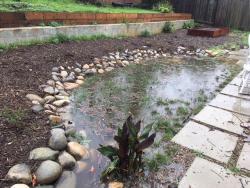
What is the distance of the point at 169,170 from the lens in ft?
8.25

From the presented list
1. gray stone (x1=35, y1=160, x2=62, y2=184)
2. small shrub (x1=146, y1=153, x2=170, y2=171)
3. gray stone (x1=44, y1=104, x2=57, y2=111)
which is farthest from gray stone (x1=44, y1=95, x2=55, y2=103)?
small shrub (x1=146, y1=153, x2=170, y2=171)

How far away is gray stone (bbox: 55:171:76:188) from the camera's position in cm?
233

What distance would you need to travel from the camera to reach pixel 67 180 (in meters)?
2.39

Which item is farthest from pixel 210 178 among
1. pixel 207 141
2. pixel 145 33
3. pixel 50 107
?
pixel 145 33

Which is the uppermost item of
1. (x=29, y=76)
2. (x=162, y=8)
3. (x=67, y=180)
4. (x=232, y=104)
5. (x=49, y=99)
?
(x=162, y=8)

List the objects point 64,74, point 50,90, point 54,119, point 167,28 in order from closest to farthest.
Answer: point 54,119 < point 50,90 < point 64,74 < point 167,28

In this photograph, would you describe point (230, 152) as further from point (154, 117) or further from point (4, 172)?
point (4, 172)

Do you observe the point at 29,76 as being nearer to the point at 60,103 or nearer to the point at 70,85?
the point at 70,85

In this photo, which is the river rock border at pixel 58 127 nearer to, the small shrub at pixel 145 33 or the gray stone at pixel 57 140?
the gray stone at pixel 57 140

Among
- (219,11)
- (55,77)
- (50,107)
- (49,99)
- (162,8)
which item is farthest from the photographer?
(219,11)

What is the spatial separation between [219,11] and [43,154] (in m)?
11.9

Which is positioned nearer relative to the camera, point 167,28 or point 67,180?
point 67,180

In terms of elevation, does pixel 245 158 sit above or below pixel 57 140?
below

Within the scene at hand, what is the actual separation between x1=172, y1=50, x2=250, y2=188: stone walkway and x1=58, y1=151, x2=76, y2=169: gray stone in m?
0.98
